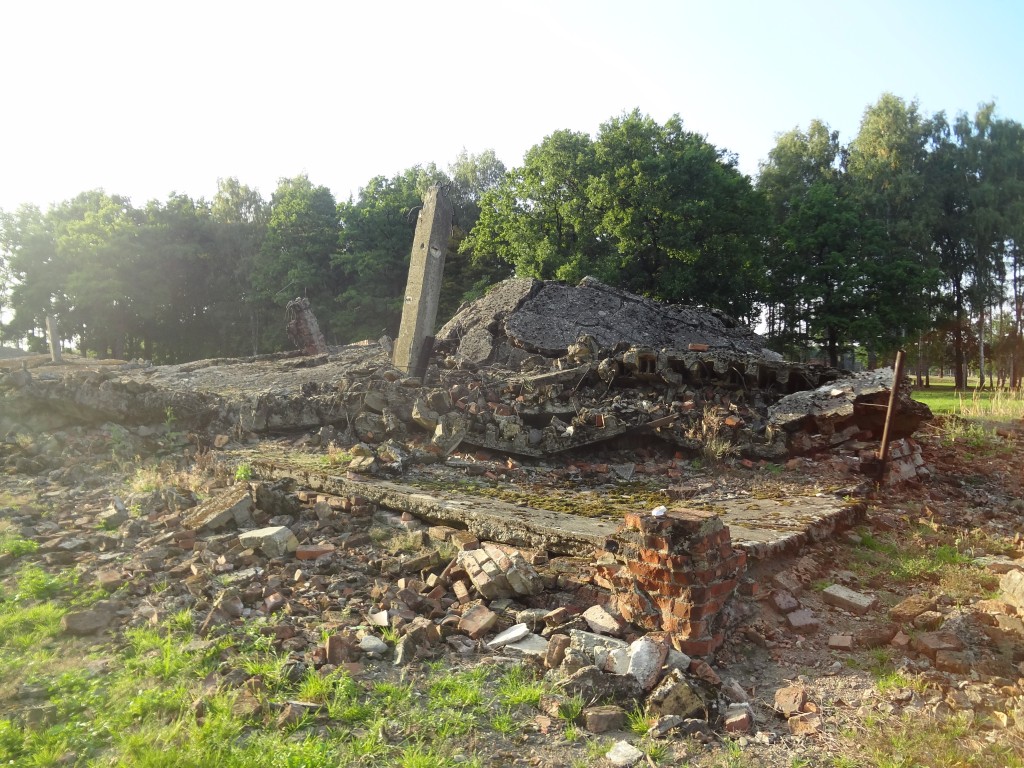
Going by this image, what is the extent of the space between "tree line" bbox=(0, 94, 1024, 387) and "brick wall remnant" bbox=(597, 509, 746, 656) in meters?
16.5

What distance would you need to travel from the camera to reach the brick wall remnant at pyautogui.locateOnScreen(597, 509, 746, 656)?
362 cm

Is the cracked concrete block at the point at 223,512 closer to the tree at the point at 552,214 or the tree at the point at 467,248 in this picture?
the tree at the point at 552,214

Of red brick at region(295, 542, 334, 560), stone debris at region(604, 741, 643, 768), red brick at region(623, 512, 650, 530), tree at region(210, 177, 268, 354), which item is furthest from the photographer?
tree at region(210, 177, 268, 354)

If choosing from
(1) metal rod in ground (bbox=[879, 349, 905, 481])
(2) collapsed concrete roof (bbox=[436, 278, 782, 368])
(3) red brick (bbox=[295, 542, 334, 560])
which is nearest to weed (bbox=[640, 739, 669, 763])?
(3) red brick (bbox=[295, 542, 334, 560])

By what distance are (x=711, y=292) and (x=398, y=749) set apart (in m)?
20.4

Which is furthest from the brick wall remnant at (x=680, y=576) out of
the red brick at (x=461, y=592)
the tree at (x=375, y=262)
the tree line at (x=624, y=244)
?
the tree at (x=375, y=262)

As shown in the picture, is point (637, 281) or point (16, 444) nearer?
point (16, 444)

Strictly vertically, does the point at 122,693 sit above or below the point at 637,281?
below

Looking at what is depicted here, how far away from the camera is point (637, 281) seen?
2153cm

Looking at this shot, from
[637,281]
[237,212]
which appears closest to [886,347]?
[637,281]

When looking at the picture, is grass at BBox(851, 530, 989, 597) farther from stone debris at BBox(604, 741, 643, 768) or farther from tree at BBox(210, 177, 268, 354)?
tree at BBox(210, 177, 268, 354)

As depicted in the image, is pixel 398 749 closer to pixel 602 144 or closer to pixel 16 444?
pixel 16 444

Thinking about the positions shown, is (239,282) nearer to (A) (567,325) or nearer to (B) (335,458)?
Result: (A) (567,325)

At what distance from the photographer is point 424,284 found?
10039 mm
